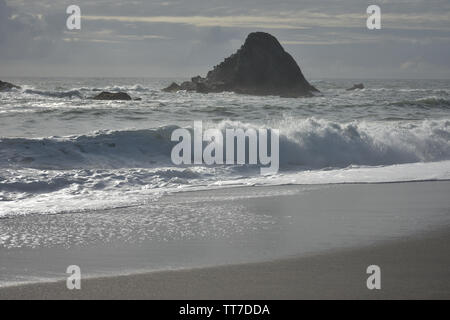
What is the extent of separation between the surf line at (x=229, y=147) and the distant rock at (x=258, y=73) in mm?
42940

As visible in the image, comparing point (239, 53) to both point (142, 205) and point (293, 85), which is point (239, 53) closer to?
point (293, 85)

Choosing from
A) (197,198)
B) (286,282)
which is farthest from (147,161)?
(286,282)

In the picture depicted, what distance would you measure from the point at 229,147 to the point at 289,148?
62.6 inches

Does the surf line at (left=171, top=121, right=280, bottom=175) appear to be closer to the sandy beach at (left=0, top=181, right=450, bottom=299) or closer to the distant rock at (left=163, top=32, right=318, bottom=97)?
the sandy beach at (left=0, top=181, right=450, bottom=299)

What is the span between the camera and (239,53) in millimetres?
68062

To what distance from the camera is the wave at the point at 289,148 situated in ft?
46.9

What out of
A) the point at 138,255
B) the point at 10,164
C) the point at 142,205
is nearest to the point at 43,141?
the point at 10,164

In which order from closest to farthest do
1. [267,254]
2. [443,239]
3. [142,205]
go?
1. [267,254]
2. [443,239]
3. [142,205]

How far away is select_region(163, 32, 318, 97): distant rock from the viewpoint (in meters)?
62.4

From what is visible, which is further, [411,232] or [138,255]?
[411,232]

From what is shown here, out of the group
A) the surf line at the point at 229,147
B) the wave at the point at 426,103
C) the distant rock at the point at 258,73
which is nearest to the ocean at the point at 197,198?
the surf line at the point at 229,147

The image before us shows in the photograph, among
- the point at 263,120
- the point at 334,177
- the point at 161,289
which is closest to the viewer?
the point at 161,289

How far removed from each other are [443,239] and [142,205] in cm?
433

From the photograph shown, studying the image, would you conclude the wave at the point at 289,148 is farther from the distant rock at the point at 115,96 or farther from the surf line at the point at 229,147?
the distant rock at the point at 115,96
